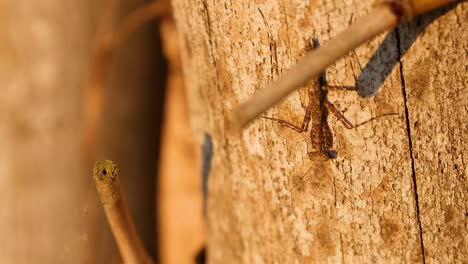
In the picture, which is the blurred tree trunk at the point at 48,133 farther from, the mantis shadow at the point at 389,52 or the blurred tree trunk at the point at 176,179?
the mantis shadow at the point at 389,52

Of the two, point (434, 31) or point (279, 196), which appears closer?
point (434, 31)

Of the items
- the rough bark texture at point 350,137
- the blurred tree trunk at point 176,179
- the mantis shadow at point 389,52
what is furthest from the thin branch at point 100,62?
the mantis shadow at point 389,52

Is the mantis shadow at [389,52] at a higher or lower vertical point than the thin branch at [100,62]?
lower

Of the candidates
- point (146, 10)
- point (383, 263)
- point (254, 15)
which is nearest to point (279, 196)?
point (383, 263)

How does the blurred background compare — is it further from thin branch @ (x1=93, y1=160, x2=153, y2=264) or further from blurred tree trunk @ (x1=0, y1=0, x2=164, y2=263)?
thin branch @ (x1=93, y1=160, x2=153, y2=264)

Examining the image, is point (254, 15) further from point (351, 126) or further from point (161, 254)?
point (161, 254)
